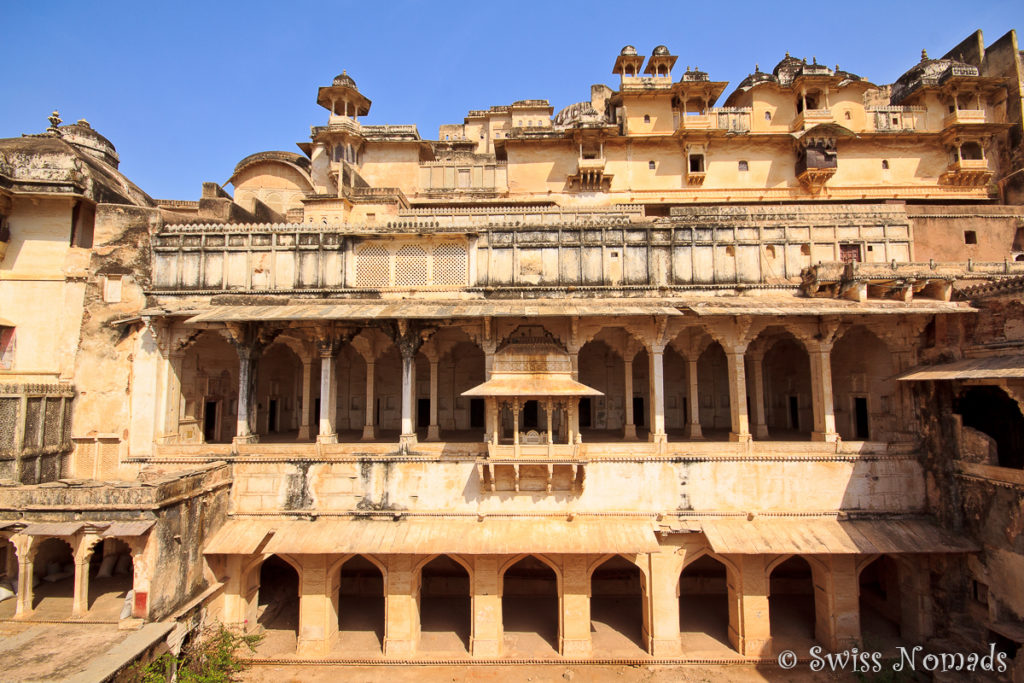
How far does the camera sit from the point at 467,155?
3372 centimetres

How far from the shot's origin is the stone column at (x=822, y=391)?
605 inches

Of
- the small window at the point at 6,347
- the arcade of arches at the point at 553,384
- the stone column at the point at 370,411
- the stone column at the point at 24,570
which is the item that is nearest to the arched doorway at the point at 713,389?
the arcade of arches at the point at 553,384

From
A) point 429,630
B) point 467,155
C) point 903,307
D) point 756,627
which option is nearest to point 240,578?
point 429,630

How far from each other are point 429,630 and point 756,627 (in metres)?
9.25

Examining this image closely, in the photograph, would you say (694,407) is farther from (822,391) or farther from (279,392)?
Answer: (279,392)

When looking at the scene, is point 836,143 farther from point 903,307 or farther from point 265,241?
point 265,241

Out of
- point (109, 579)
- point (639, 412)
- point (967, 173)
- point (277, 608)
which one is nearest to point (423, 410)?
point (277, 608)

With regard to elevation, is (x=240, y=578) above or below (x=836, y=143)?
below

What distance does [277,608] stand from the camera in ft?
54.3

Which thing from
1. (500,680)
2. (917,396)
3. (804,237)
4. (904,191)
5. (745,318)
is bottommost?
(500,680)

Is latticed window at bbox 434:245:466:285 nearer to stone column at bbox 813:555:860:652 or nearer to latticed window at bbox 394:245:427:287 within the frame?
latticed window at bbox 394:245:427:287

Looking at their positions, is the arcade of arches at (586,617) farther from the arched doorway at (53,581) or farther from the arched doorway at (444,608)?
the arched doorway at (53,581)

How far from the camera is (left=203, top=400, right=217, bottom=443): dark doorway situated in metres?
19.6

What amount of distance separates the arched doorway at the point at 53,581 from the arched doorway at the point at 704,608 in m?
16.3
